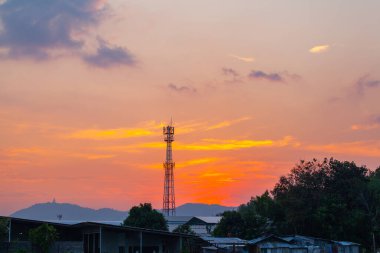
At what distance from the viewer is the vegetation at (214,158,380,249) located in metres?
66.7

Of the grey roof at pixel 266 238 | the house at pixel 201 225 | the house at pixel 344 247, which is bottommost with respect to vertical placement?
the house at pixel 344 247

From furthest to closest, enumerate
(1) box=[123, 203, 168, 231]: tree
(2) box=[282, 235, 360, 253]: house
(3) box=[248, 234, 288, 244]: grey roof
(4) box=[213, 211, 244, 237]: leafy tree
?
(4) box=[213, 211, 244, 237]: leafy tree
(1) box=[123, 203, 168, 231]: tree
(2) box=[282, 235, 360, 253]: house
(3) box=[248, 234, 288, 244]: grey roof

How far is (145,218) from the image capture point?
66312 millimetres

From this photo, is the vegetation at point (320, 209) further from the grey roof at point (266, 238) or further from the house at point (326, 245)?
the grey roof at point (266, 238)

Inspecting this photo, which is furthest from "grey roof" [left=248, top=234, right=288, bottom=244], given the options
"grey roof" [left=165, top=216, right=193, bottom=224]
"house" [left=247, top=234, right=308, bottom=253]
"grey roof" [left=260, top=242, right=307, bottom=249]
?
"grey roof" [left=165, top=216, right=193, bottom=224]

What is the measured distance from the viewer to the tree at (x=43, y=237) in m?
45.2

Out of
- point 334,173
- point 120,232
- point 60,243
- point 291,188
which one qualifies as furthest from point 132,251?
point 334,173

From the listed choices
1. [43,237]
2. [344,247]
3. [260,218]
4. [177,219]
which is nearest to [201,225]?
[177,219]

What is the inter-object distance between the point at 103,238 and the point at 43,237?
19.4ft

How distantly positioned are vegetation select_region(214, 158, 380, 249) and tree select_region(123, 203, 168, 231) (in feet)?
27.6

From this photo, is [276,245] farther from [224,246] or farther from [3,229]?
[3,229]

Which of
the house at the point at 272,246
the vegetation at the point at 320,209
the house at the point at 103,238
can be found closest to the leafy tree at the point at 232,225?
the vegetation at the point at 320,209

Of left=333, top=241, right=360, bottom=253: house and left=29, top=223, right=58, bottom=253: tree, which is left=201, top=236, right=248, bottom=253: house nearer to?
left=333, top=241, right=360, bottom=253: house

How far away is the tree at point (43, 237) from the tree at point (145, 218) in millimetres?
20910
